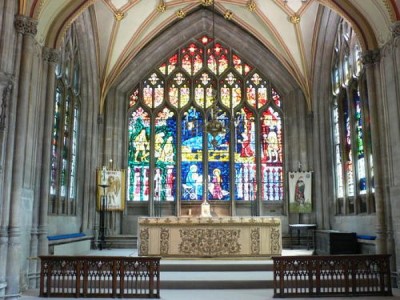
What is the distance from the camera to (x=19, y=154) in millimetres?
10016

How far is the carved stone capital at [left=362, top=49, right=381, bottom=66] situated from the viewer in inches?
472

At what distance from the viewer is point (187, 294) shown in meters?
9.56

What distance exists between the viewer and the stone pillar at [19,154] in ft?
31.2

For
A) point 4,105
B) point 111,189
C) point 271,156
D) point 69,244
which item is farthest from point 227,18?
point 4,105

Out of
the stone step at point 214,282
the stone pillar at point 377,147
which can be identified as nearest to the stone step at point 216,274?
the stone step at point 214,282

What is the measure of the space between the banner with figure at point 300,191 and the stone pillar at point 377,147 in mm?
5729

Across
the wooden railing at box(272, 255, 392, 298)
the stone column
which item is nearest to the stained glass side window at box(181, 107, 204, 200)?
the stone column

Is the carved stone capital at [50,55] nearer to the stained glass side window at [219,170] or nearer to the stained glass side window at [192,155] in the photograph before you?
the stained glass side window at [192,155]

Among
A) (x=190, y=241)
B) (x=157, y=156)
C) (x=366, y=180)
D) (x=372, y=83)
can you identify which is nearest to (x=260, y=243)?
(x=190, y=241)

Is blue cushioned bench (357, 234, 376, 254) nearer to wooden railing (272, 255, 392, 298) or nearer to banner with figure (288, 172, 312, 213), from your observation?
wooden railing (272, 255, 392, 298)

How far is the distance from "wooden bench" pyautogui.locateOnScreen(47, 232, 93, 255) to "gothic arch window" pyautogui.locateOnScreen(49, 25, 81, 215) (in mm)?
1086

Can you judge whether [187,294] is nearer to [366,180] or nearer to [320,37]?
[366,180]

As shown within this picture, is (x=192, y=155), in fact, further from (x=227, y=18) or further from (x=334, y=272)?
(x=334, y=272)

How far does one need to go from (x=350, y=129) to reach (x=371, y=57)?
3415 millimetres
